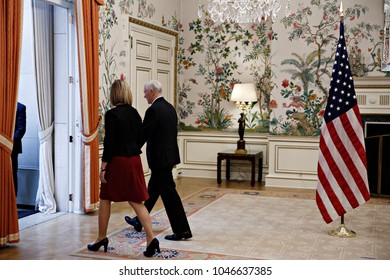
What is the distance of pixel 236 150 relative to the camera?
8.12 metres

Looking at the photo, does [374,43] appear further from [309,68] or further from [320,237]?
[320,237]

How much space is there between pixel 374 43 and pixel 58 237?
5195mm

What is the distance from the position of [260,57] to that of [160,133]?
4.33 metres

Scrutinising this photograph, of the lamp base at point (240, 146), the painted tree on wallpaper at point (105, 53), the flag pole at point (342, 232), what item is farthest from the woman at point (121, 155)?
the lamp base at point (240, 146)

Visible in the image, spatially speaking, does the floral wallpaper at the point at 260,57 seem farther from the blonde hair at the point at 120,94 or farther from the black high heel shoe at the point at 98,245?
the black high heel shoe at the point at 98,245

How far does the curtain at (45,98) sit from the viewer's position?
5.81m

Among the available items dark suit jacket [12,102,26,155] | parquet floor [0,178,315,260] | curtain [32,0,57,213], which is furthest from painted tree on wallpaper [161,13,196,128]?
dark suit jacket [12,102,26,155]

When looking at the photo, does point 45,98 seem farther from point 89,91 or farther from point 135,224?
point 135,224

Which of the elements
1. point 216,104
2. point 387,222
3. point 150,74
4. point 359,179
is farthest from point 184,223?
point 216,104

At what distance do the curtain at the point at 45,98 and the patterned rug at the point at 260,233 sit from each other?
123 cm

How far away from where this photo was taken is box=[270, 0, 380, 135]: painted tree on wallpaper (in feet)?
25.0

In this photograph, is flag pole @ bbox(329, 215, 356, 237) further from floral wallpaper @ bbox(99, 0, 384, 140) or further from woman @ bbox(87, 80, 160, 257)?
floral wallpaper @ bbox(99, 0, 384, 140)

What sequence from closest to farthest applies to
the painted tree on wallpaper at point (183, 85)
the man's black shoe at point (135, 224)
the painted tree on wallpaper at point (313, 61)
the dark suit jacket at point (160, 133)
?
the dark suit jacket at point (160, 133)
the man's black shoe at point (135, 224)
the painted tree on wallpaper at point (313, 61)
the painted tree on wallpaper at point (183, 85)

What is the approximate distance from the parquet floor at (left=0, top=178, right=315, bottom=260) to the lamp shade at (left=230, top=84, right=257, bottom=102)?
247cm
